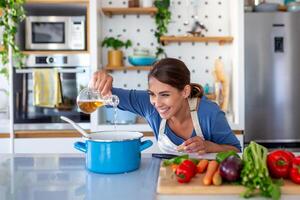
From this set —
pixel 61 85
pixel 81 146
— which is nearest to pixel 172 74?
pixel 81 146

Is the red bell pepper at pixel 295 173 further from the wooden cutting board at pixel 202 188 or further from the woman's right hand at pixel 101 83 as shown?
the woman's right hand at pixel 101 83

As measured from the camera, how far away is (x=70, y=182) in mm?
1132

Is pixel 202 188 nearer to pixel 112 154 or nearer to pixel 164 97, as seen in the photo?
pixel 112 154

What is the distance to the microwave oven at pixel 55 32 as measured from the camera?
2.87 m

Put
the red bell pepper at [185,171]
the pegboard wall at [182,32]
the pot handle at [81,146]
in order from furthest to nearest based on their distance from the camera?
the pegboard wall at [182,32]
the pot handle at [81,146]
the red bell pepper at [185,171]

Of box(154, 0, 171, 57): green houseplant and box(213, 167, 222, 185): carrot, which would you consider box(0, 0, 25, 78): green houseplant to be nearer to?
box(154, 0, 171, 57): green houseplant

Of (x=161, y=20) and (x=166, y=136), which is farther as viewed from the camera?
(x=161, y=20)

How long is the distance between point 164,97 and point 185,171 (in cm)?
53

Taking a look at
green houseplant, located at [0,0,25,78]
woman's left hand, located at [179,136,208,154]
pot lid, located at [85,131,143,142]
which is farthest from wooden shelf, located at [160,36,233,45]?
pot lid, located at [85,131,143,142]

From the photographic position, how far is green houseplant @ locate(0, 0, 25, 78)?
275 centimetres

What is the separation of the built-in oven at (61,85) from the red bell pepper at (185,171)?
1895 millimetres

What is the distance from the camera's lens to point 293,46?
9.57ft

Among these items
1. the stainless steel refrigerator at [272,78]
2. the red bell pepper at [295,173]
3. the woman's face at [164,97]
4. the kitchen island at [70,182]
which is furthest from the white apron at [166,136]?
the stainless steel refrigerator at [272,78]

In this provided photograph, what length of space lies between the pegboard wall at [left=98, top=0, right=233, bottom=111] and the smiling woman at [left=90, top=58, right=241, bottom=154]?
1.49 meters
